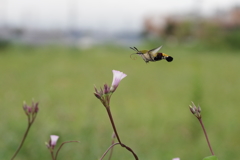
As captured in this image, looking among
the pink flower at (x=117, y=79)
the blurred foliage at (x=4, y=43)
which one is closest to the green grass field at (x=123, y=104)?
the blurred foliage at (x=4, y=43)

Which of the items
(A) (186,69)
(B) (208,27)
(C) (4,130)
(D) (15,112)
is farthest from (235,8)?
(C) (4,130)

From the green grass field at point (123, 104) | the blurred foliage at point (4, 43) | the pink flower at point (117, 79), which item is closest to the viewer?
the pink flower at point (117, 79)

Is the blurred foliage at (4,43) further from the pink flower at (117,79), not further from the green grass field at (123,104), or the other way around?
the pink flower at (117,79)

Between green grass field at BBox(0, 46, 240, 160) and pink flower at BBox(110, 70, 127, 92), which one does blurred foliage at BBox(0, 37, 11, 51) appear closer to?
green grass field at BBox(0, 46, 240, 160)

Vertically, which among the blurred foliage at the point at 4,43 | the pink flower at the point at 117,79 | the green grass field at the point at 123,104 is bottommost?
the pink flower at the point at 117,79

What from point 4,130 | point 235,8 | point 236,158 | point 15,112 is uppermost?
point 235,8

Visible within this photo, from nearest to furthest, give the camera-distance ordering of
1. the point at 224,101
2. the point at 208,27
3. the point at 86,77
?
the point at 224,101, the point at 86,77, the point at 208,27

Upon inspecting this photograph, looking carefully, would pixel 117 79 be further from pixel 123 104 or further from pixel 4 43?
pixel 4 43

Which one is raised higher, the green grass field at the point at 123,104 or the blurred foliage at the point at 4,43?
the blurred foliage at the point at 4,43

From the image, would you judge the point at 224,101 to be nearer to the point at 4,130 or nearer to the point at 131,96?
the point at 131,96

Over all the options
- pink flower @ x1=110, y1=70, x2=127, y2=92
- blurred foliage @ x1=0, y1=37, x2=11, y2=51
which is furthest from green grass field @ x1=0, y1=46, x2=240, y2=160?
pink flower @ x1=110, y1=70, x2=127, y2=92
